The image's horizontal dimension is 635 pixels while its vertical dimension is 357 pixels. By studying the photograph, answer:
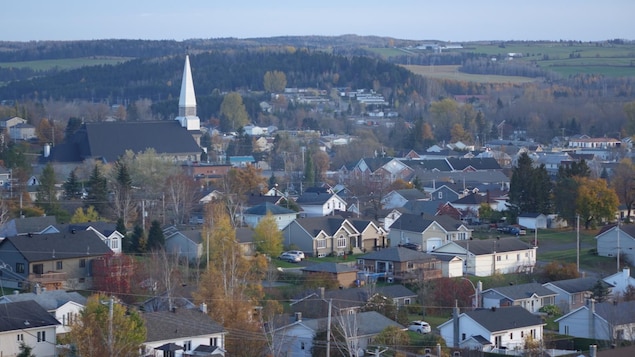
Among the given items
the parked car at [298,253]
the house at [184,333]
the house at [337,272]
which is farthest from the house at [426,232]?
the house at [184,333]

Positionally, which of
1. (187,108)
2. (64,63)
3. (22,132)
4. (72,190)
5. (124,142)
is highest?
(187,108)

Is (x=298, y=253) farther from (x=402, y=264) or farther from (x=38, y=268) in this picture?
(x=38, y=268)

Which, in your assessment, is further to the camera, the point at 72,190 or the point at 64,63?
the point at 64,63

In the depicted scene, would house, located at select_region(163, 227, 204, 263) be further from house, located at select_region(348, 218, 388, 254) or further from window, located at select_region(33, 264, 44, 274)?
house, located at select_region(348, 218, 388, 254)

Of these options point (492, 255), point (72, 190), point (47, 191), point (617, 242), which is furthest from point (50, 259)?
point (617, 242)

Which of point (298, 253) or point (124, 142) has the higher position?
point (124, 142)

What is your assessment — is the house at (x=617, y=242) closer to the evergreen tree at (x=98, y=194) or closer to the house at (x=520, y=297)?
the house at (x=520, y=297)

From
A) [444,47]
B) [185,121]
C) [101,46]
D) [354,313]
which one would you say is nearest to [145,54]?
[101,46]
